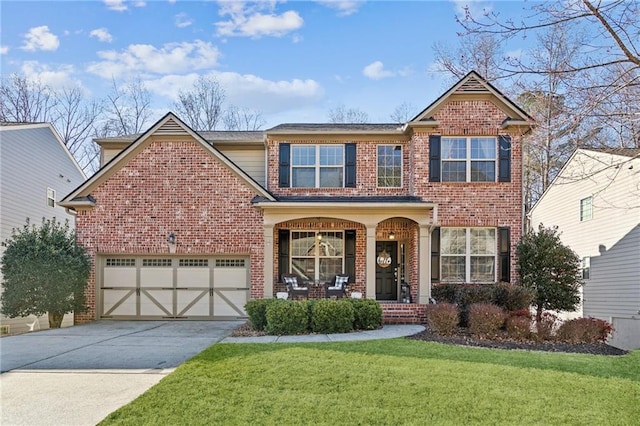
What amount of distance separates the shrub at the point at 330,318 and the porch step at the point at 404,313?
2225mm

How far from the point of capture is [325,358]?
775 centimetres

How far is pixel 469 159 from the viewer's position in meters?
14.5

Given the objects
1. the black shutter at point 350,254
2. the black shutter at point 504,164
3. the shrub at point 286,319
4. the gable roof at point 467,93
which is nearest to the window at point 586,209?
the black shutter at point 504,164

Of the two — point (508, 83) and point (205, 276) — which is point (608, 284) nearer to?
point (508, 83)

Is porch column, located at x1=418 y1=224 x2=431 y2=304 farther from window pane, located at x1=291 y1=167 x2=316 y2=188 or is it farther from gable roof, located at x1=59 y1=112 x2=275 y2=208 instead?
gable roof, located at x1=59 y1=112 x2=275 y2=208

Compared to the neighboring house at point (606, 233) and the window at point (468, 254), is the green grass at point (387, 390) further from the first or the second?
the neighboring house at point (606, 233)

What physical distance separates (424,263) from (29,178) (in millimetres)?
15396

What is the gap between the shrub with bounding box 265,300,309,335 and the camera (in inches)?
430

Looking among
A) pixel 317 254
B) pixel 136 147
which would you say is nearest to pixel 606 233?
pixel 317 254

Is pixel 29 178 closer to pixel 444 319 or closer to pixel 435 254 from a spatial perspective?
pixel 435 254

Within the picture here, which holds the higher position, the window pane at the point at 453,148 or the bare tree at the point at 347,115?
the bare tree at the point at 347,115

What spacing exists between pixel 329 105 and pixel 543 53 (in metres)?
24.4

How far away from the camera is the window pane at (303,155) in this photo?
15.5 m

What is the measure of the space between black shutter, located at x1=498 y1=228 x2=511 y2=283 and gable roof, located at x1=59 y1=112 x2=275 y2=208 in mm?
6950
